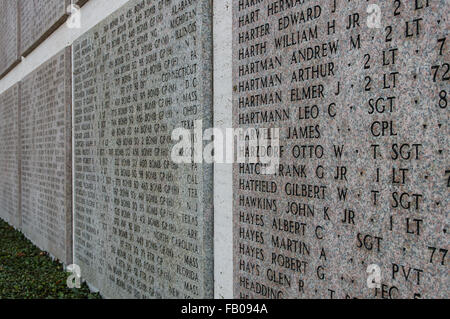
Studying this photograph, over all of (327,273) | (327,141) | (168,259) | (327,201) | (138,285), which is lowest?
(138,285)

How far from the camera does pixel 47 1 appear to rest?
786 centimetres

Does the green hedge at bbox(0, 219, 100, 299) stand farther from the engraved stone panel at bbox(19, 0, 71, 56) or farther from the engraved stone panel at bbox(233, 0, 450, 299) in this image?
the engraved stone panel at bbox(19, 0, 71, 56)

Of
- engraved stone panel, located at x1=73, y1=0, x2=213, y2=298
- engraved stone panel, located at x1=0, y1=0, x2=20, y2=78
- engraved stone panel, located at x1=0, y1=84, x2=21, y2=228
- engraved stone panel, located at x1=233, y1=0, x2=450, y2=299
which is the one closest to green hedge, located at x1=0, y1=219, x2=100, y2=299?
engraved stone panel, located at x1=73, y1=0, x2=213, y2=298

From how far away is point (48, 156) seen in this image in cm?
776

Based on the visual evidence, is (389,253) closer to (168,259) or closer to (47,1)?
(168,259)

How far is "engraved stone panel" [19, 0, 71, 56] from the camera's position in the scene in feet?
23.5

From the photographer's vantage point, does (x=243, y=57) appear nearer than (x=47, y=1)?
Yes

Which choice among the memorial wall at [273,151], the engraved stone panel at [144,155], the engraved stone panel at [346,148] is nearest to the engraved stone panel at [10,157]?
the engraved stone panel at [144,155]

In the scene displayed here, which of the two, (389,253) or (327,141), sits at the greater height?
(327,141)

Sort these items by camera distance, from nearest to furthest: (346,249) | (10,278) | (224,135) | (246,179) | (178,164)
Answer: (346,249) → (246,179) → (224,135) → (178,164) → (10,278)

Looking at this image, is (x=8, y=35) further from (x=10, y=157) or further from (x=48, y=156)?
(x=48, y=156)

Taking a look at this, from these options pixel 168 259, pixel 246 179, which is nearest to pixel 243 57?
pixel 246 179

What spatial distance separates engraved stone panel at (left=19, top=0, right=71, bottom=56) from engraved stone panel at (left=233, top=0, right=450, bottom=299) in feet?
17.3

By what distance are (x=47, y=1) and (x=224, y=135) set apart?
6.32m
